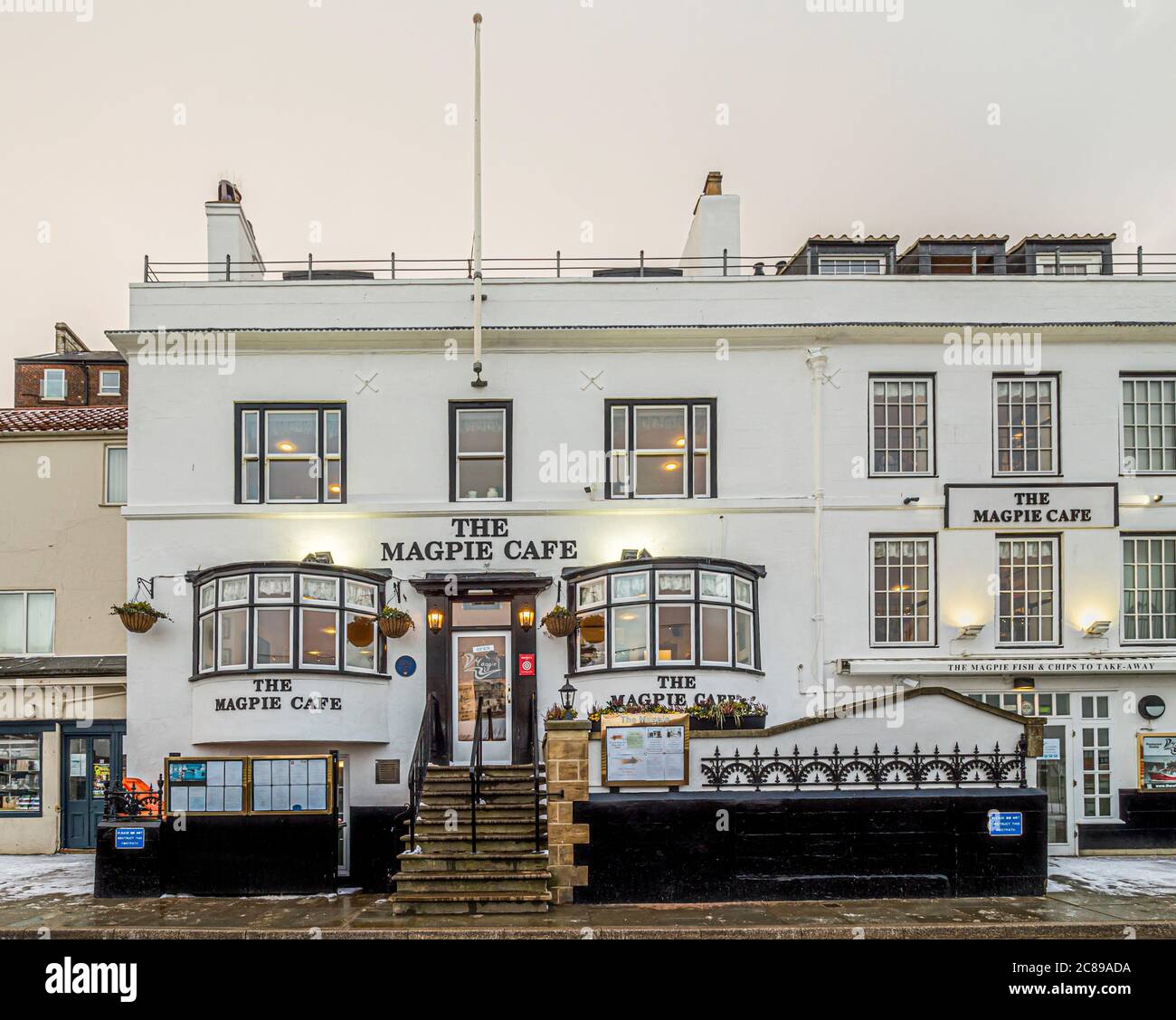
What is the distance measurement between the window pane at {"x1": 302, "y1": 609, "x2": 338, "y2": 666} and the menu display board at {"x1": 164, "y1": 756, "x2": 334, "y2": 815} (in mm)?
1511

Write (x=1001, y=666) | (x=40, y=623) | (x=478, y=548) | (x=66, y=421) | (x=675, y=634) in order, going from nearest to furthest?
(x=675, y=634) → (x=1001, y=666) → (x=478, y=548) → (x=40, y=623) → (x=66, y=421)

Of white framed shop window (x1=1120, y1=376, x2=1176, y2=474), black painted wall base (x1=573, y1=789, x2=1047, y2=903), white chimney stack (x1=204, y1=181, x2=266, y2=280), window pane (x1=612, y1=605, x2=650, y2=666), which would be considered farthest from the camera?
white chimney stack (x1=204, y1=181, x2=266, y2=280)

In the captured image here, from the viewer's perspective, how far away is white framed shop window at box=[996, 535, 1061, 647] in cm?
1759

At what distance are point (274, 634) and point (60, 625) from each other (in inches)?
221

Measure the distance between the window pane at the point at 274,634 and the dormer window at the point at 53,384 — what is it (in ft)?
79.5

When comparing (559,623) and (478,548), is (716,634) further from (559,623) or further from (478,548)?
(478,548)

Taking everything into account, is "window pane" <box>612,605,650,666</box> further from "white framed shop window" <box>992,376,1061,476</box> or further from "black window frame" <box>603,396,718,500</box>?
"white framed shop window" <box>992,376,1061,476</box>

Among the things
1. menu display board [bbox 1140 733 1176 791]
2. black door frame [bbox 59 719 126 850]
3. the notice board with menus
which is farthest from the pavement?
black door frame [bbox 59 719 126 850]

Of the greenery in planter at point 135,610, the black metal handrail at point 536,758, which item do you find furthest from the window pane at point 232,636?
the black metal handrail at point 536,758

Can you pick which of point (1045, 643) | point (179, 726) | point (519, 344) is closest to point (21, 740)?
point (179, 726)

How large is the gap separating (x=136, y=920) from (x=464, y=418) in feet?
27.9

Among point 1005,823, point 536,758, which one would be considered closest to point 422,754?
point 536,758

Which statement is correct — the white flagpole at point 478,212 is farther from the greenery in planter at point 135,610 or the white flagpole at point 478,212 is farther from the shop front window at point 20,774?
the shop front window at point 20,774

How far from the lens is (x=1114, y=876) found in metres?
15.6
